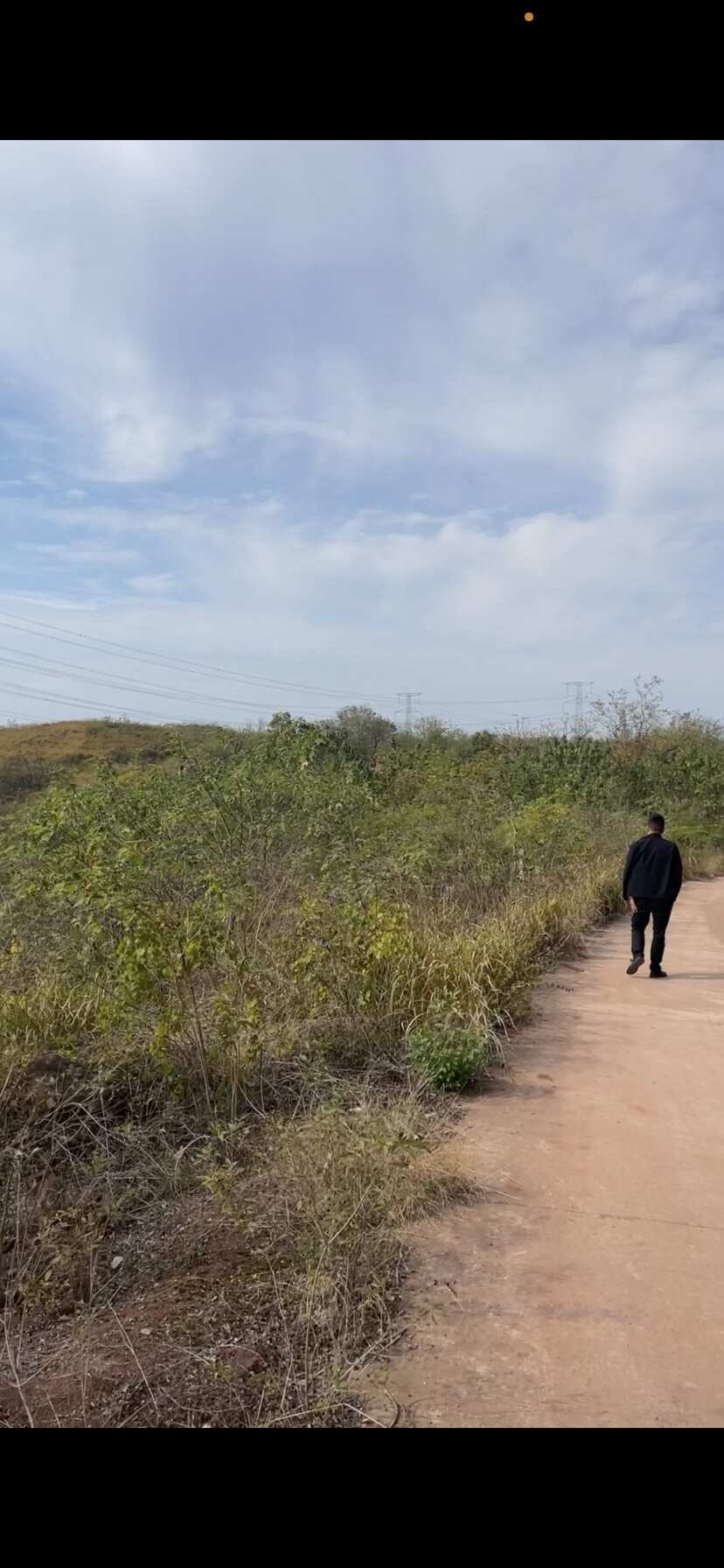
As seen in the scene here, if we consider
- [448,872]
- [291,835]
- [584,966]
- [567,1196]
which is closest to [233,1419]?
[567,1196]

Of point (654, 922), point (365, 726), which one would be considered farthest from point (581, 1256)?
point (365, 726)

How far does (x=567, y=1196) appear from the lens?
4.12m

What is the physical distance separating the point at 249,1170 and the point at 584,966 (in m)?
5.51

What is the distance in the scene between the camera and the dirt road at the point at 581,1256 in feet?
9.14

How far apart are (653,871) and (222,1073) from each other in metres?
4.94

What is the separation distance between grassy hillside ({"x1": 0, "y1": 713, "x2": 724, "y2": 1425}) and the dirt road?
0.23 meters

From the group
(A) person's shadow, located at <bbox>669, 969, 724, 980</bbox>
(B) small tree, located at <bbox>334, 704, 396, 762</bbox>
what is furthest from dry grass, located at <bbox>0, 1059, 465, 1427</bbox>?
(B) small tree, located at <bbox>334, 704, 396, 762</bbox>

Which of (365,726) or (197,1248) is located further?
(365,726)

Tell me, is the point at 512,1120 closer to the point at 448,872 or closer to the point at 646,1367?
the point at 646,1367

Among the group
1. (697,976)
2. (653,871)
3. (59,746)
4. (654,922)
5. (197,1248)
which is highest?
(59,746)

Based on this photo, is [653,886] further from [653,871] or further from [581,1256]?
[581,1256]

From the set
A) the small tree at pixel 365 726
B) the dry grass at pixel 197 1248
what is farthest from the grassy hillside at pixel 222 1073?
the small tree at pixel 365 726

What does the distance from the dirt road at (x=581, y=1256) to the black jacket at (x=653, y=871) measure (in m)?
2.27

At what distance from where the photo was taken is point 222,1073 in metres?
5.09
